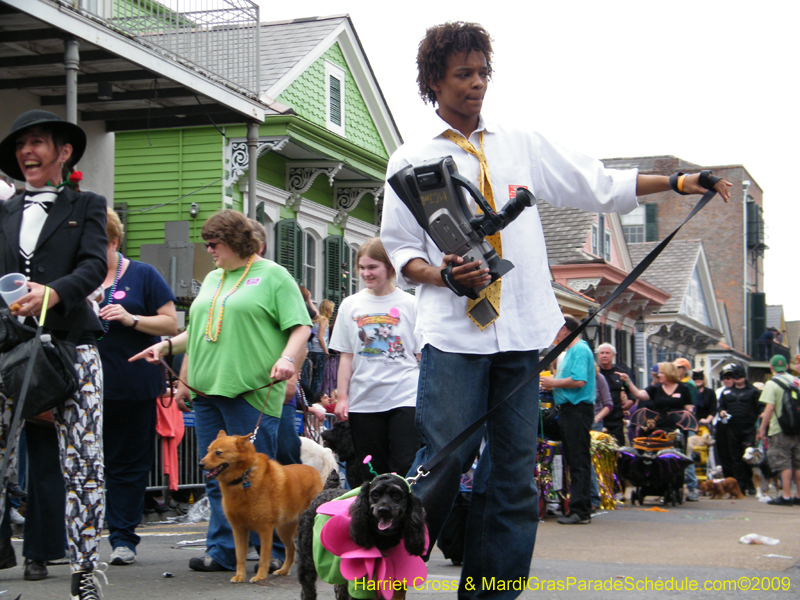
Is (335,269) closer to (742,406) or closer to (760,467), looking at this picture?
(742,406)

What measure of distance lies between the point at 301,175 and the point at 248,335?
13.0 m

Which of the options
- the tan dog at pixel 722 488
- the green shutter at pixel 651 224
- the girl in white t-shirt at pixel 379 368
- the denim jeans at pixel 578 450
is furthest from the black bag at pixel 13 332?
the green shutter at pixel 651 224

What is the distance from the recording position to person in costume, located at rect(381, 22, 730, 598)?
3562 mm

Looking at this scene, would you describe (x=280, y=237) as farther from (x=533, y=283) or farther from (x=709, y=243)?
(x=709, y=243)

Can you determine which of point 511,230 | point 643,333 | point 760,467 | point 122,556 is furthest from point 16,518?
point 643,333

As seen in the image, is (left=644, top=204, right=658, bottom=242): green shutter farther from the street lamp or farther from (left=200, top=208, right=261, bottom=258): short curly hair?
(left=200, top=208, right=261, bottom=258): short curly hair

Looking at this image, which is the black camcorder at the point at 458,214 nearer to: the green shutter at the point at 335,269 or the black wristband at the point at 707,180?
the black wristband at the point at 707,180

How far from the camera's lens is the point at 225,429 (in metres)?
5.72

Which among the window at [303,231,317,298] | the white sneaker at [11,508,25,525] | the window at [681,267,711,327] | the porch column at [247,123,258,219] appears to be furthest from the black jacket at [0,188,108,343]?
the window at [681,267,711,327]

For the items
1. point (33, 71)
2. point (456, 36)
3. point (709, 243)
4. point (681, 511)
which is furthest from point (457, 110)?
point (709, 243)

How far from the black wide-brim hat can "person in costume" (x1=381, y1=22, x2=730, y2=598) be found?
62.2 inches

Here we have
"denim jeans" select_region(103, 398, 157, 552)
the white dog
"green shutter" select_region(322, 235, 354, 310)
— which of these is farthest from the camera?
"green shutter" select_region(322, 235, 354, 310)

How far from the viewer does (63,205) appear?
4.31 metres

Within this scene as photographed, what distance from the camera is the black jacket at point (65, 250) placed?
13.7 ft
